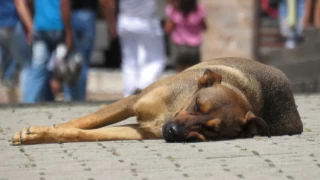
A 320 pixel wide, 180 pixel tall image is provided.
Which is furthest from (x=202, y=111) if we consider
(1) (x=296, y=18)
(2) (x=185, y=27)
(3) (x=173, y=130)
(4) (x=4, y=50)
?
(1) (x=296, y=18)

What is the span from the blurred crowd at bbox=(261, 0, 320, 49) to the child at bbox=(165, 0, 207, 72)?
2.92 meters

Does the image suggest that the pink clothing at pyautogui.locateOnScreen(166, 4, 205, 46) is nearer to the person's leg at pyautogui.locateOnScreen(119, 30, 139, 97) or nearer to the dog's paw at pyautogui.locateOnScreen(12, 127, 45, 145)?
the person's leg at pyautogui.locateOnScreen(119, 30, 139, 97)

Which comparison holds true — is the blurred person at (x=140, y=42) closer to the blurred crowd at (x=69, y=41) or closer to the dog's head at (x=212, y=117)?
the blurred crowd at (x=69, y=41)

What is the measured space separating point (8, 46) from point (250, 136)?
6.15 meters

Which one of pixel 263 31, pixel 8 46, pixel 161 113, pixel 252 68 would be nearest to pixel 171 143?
pixel 161 113

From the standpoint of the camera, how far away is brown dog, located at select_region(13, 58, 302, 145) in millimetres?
8438

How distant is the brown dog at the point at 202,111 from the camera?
27.7 ft

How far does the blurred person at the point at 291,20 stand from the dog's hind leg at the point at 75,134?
9.74 metres

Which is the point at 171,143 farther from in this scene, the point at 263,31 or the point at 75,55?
the point at 263,31

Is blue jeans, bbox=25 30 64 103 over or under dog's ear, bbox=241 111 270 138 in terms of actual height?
over

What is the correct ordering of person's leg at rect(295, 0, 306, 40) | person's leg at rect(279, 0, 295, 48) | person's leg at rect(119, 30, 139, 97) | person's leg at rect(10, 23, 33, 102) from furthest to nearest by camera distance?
1. person's leg at rect(295, 0, 306, 40)
2. person's leg at rect(279, 0, 295, 48)
3. person's leg at rect(119, 30, 139, 97)
4. person's leg at rect(10, 23, 33, 102)

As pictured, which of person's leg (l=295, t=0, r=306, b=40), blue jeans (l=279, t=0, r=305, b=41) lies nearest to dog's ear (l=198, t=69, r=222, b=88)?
blue jeans (l=279, t=0, r=305, b=41)

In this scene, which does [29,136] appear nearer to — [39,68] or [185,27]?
[39,68]

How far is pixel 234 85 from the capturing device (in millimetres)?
8750
